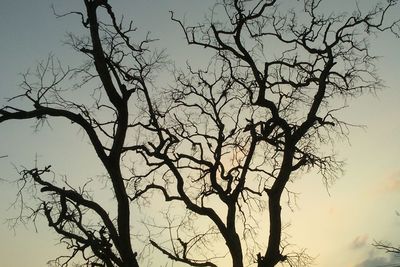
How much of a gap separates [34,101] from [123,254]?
11.9ft

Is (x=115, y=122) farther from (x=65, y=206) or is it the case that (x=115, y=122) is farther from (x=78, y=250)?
(x=78, y=250)

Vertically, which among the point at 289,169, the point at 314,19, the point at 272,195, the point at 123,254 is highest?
the point at 314,19

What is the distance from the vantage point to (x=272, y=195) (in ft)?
32.8

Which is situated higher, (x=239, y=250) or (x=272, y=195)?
(x=272, y=195)

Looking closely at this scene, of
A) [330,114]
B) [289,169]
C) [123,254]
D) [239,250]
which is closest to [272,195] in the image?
[289,169]

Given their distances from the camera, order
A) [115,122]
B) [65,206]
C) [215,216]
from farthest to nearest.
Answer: [215,216]
[115,122]
[65,206]

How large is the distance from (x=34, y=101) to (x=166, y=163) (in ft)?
13.3

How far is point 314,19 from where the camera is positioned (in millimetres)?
11453

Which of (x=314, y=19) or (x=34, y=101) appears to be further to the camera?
(x=314, y=19)

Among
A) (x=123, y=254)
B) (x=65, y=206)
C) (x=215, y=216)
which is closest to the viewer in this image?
(x=123, y=254)

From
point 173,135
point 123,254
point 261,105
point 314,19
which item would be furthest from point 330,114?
point 123,254

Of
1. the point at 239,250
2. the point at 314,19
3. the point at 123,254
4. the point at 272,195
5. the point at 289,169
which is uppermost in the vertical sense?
the point at 314,19

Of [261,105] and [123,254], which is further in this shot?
[261,105]

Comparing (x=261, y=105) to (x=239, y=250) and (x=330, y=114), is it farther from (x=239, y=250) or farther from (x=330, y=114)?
(x=239, y=250)
